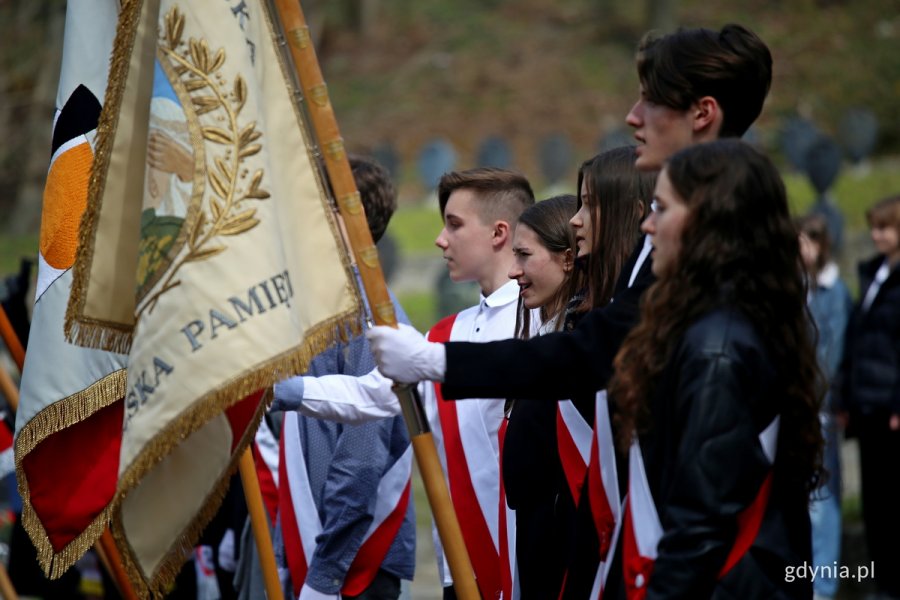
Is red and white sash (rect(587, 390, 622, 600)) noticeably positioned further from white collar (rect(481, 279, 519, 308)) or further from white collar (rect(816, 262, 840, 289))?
white collar (rect(816, 262, 840, 289))

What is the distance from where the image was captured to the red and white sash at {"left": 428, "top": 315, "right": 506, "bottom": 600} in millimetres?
4293

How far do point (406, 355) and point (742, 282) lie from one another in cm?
76

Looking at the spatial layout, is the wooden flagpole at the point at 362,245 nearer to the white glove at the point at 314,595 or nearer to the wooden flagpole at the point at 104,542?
the white glove at the point at 314,595

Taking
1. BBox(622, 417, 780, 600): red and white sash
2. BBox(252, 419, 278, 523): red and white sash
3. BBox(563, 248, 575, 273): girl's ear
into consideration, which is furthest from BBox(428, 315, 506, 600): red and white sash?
BBox(622, 417, 780, 600): red and white sash

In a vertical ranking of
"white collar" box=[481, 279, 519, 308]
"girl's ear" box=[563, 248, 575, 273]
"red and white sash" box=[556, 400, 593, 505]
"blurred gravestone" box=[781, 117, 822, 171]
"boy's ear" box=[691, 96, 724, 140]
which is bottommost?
"red and white sash" box=[556, 400, 593, 505]

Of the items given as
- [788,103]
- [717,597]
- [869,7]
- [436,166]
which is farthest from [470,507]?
[869,7]

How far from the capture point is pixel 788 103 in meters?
25.2

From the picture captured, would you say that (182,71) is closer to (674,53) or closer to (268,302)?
(268,302)

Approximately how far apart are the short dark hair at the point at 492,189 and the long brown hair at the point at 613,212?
3.55ft

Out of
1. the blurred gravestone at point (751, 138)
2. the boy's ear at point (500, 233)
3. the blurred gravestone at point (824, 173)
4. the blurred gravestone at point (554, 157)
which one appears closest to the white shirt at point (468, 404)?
the boy's ear at point (500, 233)

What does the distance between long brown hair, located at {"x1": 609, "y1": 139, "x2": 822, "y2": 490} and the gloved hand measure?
4.57 ft

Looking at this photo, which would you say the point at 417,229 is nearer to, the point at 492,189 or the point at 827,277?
the point at 827,277

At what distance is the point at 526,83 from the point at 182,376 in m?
24.9

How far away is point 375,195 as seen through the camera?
4.71 metres
